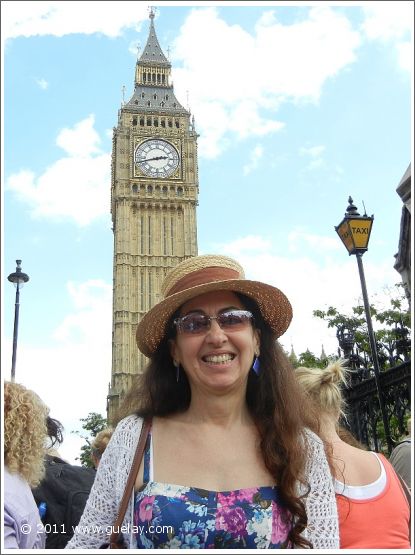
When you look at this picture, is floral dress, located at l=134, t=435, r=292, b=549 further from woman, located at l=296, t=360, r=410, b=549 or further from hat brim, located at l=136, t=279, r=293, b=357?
hat brim, located at l=136, t=279, r=293, b=357

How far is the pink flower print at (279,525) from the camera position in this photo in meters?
1.93

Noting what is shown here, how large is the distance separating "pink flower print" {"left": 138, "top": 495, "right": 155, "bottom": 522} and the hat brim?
0.70 metres

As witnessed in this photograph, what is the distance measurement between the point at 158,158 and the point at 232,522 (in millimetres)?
50839

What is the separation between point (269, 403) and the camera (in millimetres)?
2326

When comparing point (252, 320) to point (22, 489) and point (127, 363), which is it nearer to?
point (22, 489)

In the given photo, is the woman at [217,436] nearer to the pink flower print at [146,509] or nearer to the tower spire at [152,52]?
the pink flower print at [146,509]

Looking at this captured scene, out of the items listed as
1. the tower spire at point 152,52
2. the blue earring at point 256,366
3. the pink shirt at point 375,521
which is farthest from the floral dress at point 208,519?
the tower spire at point 152,52

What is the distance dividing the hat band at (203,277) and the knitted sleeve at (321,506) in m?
0.77

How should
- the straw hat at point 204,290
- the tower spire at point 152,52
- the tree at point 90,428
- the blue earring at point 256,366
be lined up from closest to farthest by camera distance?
the straw hat at point 204,290 < the blue earring at point 256,366 < the tree at point 90,428 < the tower spire at point 152,52

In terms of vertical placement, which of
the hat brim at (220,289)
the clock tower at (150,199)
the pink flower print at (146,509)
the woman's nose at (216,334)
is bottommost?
the pink flower print at (146,509)

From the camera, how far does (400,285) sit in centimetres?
1845

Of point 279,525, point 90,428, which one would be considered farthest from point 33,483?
point 90,428

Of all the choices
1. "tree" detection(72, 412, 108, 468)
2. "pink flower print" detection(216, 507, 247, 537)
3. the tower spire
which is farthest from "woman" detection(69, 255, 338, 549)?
the tower spire

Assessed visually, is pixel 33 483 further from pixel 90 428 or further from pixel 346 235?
pixel 90 428
